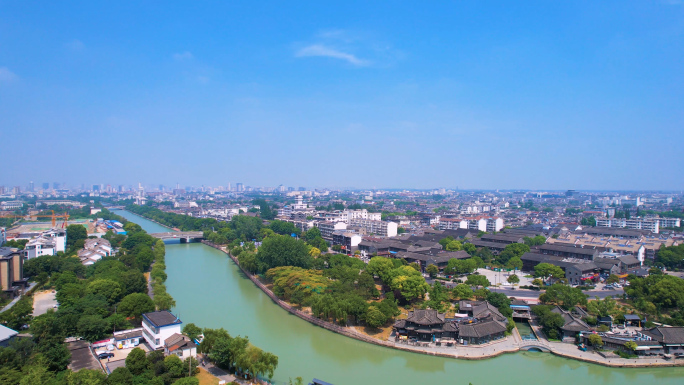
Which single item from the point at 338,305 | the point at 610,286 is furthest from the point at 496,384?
the point at 610,286

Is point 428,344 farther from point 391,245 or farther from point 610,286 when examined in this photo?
point 391,245

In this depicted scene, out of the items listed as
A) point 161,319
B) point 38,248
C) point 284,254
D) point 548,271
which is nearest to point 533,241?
point 548,271

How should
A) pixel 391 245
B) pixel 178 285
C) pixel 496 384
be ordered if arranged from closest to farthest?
1. pixel 496 384
2. pixel 178 285
3. pixel 391 245

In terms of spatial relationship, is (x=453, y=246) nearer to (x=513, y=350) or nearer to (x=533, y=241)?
(x=533, y=241)

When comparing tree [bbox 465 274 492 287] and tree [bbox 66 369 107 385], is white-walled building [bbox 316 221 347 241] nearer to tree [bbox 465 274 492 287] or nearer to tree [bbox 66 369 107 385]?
tree [bbox 465 274 492 287]

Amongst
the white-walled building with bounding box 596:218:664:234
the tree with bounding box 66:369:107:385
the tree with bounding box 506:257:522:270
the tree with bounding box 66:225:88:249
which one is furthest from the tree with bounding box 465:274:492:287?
the white-walled building with bounding box 596:218:664:234

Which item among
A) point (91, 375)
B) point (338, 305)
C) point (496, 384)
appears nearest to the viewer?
point (91, 375)

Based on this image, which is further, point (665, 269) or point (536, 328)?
point (665, 269)

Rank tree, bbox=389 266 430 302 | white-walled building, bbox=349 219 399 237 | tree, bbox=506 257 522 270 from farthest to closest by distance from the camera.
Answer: white-walled building, bbox=349 219 399 237 < tree, bbox=506 257 522 270 < tree, bbox=389 266 430 302
